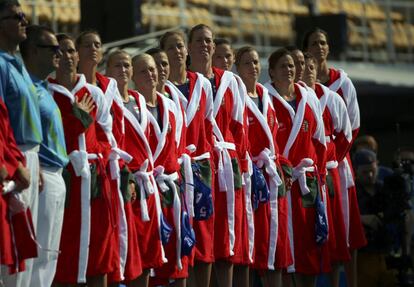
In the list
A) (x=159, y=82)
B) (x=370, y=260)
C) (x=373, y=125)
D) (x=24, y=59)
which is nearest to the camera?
(x=24, y=59)

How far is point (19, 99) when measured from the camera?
9727mm

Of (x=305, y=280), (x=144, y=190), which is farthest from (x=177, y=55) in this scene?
(x=305, y=280)

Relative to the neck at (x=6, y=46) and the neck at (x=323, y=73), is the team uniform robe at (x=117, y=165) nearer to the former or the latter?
the neck at (x=6, y=46)

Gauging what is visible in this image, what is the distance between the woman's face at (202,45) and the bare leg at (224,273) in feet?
4.92

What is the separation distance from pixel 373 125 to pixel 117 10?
7.54 m

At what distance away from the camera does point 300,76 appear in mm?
13266

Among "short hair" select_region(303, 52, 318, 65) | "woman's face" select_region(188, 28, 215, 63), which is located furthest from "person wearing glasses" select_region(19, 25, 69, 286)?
"short hair" select_region(303, 52, 318, 65)

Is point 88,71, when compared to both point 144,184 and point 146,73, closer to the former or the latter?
point 146,73

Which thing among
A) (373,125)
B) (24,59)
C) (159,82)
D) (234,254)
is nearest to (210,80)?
(159,82)

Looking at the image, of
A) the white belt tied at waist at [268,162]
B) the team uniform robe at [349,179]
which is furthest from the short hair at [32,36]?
the team uniform robe at [349,179]

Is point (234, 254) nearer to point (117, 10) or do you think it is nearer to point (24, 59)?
point (24, 59)

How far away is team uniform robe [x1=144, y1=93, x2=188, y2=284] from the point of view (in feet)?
38.3

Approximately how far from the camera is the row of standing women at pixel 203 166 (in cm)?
1107

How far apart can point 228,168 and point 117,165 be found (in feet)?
4.10
